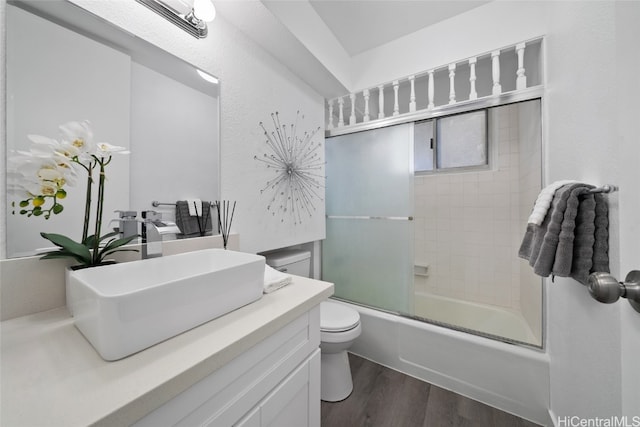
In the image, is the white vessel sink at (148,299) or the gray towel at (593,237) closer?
the white vessel sink at (148,299)

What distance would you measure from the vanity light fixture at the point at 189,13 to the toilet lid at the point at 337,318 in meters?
1.70

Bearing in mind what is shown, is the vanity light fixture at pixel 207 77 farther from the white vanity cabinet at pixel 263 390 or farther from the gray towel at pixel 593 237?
the gray towel at pixel 593 237

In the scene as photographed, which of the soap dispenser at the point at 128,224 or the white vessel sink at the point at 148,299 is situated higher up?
the soap dispenser at the point at 128,224

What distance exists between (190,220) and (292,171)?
0.83 m

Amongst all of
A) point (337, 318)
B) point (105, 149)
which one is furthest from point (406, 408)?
point (105, 149)

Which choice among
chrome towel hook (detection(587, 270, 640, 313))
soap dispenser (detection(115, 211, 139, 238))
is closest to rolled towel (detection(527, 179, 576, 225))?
chrome towel hook (detection(587, 270, 640, 313))

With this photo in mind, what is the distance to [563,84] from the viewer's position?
A: 1.12 metres

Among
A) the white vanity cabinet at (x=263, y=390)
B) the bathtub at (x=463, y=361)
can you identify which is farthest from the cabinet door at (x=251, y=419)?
the bathtub at (x=463, y=361)

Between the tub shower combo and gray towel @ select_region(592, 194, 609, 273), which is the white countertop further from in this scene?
the tub shower combo

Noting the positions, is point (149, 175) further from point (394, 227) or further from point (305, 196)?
point (394, 227)

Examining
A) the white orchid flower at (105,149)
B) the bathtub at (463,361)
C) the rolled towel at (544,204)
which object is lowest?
the bathtub at (463,361)

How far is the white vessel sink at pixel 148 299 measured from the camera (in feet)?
1.69

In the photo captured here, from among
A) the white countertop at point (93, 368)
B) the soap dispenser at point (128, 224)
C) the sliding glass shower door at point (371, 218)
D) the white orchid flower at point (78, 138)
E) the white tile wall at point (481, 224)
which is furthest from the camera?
the white tile wall at point (481, 224)

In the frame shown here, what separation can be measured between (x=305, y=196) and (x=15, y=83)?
57.7 inches
